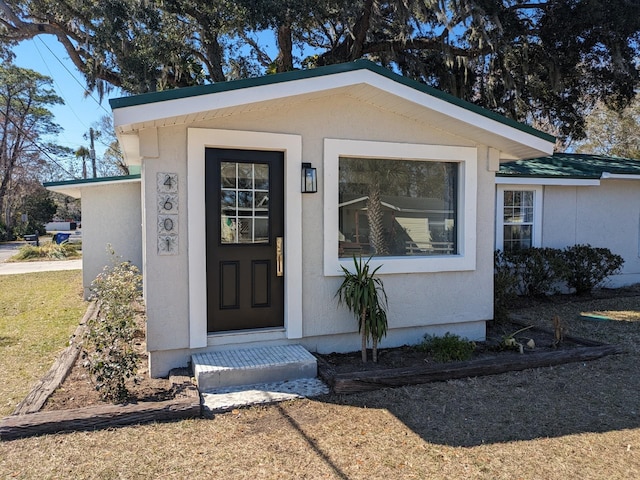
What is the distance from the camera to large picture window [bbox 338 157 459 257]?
216 inches

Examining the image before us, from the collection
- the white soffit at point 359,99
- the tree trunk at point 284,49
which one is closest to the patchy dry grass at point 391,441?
the white soffit at point 359,99

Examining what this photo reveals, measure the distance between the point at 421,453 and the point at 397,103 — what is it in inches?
147

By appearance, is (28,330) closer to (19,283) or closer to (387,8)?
(19,283)

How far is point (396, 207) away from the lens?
5.77m

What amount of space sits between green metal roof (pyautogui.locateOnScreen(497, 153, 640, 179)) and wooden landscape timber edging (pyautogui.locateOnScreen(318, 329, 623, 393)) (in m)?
4.32

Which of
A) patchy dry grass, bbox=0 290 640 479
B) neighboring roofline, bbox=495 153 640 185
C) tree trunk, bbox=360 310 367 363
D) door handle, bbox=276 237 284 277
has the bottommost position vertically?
patchy dry grass, bbox=0 290 640 479

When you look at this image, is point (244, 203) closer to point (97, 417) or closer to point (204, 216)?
point (204, 216)

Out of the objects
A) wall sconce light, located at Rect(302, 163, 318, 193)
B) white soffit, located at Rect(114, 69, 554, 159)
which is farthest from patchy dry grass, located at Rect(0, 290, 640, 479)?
white soffit, located at Rect(114, 69, 554, 159)

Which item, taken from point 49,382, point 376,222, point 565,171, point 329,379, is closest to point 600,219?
point 565,171

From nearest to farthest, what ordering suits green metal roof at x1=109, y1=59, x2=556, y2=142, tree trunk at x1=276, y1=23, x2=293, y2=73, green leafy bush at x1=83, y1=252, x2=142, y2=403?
1. green leafy bush at x1=83, y1=252, x2=142, y2=403
2. green metal roof at x1=109, y1=59, x2=556, y2=142
3. tree trunk at x1=276, y1=23, x2=293, y2=73

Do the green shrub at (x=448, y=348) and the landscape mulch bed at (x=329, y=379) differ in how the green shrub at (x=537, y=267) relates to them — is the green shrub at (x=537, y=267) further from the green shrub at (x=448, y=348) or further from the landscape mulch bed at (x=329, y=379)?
the green shrub at (x=448, y=348)

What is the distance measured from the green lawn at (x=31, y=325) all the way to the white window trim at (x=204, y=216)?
1.81 metres

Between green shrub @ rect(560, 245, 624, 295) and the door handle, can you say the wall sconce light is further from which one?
green shrub @ rect(560, 245, 624, 295)

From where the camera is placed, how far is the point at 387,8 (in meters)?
12.0
